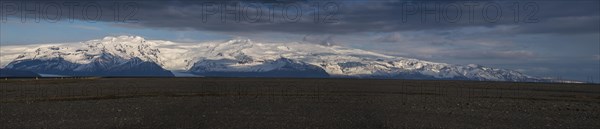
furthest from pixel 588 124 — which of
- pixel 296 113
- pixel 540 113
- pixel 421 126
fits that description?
pixel 296 113

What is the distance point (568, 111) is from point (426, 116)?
44.0 feet

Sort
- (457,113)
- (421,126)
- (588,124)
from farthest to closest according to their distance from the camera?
(457,113) < (588,124) < (421,126)

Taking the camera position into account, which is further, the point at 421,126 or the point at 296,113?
the point at 296,113

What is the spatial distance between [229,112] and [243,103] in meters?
8.50

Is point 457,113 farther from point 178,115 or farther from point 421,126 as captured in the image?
point 178,115

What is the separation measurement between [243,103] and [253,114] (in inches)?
392

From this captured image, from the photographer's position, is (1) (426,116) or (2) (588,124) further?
(1) (426,116)

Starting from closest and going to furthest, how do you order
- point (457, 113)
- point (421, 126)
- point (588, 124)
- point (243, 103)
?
point (421, 126) < point (588, 124) < point (457, 113) < point (243, 103)

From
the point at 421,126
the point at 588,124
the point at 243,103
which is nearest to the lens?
the point at 421,126

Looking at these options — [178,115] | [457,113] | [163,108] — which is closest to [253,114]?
[178,115]

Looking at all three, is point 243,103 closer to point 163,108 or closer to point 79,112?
point 163,108

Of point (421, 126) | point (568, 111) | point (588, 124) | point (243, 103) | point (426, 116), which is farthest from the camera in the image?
point (243, 103)

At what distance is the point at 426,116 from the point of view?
135 feet

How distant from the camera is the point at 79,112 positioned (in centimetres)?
4209
